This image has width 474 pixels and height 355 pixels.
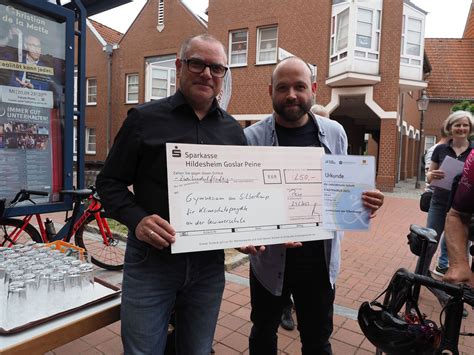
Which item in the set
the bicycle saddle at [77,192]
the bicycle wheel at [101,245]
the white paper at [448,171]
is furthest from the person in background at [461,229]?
the bicycle wheel at [101,245]

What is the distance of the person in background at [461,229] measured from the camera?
1.66 metres

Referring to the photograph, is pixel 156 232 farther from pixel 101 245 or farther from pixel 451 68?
pixel 451 68

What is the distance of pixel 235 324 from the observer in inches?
129

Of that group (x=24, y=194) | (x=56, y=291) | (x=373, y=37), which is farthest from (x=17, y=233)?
(x=373, y=37)

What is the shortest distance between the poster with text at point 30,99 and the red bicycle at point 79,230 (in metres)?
0.18

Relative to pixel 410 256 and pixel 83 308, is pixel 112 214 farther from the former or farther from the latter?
pixel 410 256

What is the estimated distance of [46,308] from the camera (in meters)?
1.49

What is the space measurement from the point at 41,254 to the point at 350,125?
23.9m

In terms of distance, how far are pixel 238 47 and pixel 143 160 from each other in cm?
1681

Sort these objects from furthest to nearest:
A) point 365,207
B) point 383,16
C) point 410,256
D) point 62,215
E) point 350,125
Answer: point 350,125
point 383,16
point 62,215
point 410,256
point 365,207

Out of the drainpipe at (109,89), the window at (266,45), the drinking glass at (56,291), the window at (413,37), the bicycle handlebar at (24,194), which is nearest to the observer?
the drinking glass at (56,291)

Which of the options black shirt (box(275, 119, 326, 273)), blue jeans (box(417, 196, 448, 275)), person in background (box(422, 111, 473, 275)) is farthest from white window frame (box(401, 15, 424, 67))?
black shirt (box(275, 119, 326, 273))

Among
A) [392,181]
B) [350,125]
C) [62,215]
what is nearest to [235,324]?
[62,215]

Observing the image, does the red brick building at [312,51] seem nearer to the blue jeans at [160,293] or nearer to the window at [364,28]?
the window at [364,28]
